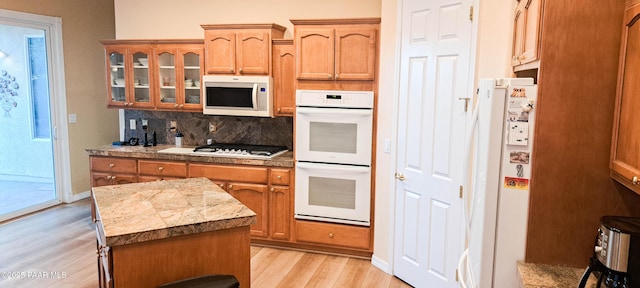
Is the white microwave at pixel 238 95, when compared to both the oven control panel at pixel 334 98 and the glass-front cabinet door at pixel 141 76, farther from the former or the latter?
the glass-front cabinet door at pixel 141 76

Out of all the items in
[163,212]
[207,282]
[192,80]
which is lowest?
[207,282]

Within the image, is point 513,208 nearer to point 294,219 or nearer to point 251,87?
point 294,219

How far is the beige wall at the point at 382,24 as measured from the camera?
8.80ft

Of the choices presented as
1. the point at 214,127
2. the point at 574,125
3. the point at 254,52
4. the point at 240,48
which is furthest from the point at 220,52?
the point at 574,125

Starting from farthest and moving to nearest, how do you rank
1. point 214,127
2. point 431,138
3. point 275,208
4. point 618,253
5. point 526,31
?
point 214,127
point 275,208
point 431,138
point 526,31
point 618,253

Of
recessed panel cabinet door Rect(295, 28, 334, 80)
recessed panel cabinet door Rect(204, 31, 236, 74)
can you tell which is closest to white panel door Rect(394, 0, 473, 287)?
recessed panel cabinet door Rect(295, 28, 334, 80)

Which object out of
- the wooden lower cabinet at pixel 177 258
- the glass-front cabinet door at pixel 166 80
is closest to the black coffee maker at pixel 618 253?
the wooden lower cabinet at pixel 177 258

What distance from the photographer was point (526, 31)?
2.13 m

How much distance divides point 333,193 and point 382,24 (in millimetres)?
1586

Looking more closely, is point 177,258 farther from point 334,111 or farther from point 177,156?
point 177,156

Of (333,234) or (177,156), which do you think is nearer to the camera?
(333,234)

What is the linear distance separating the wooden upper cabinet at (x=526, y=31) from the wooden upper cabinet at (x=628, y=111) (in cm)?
32

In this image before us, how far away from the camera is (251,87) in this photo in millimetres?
4289

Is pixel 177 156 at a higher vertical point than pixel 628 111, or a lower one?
lower
